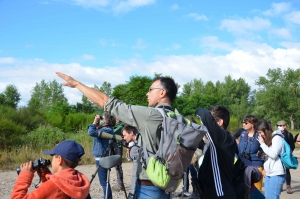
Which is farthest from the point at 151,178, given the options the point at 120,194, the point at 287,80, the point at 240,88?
the point at 240,88

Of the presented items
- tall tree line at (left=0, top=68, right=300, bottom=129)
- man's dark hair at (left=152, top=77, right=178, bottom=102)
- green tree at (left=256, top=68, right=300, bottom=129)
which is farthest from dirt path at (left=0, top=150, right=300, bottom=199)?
green tree at (left=256, top=68, right=300, bottom=129)

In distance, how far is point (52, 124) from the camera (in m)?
21.9

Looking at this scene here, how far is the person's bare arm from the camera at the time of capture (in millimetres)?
2965

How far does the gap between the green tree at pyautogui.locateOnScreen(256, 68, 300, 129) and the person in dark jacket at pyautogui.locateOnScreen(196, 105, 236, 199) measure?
5918cm

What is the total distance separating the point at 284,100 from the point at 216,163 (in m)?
60.9

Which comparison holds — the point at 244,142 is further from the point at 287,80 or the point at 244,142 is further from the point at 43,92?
the point at 287,80

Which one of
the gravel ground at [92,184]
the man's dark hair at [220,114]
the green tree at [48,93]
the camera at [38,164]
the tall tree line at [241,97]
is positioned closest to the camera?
the camera at [38,164]

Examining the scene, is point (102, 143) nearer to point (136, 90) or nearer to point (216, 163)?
point (216, 163)

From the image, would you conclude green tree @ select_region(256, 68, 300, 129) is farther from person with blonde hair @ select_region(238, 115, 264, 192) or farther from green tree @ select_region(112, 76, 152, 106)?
person with blonde hair @ select_region(238, 115, 264, 192)

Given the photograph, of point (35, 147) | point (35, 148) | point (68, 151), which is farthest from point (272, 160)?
point (35, 147)

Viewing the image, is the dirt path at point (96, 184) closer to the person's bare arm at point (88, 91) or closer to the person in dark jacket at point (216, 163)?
the person in dark jacket at point (216, 163)

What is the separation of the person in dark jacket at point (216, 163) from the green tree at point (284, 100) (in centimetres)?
5918

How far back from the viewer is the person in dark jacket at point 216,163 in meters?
3.15

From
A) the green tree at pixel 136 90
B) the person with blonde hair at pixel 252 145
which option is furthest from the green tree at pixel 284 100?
the person with blonde hair at pixel 252 145
